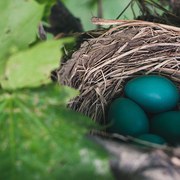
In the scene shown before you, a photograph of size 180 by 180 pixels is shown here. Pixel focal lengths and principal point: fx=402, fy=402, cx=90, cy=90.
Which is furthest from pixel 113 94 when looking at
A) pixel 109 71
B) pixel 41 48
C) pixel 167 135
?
pixel 41 48

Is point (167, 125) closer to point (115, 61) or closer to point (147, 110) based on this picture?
point (147, 110)

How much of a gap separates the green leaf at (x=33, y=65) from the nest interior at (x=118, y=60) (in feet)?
0.97

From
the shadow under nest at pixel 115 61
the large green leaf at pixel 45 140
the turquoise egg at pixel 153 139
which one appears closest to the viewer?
the large green leaf at pixel 45 140

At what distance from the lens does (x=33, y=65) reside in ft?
1.45

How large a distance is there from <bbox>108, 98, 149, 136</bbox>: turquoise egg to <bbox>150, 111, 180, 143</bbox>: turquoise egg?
0.8 inches

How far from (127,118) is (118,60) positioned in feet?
0.52

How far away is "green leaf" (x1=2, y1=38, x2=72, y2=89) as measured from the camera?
0.43 meters

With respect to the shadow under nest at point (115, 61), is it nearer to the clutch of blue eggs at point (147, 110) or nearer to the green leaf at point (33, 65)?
the clutch of blue eggs at point (147, 110)

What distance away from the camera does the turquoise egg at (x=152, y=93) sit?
79 cm

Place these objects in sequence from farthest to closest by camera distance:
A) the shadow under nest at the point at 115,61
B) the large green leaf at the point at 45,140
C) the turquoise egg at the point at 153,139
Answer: the shadow under nest at the point at 115,61
the turquoise egg at the point at 153,139
the large green leaf at the point at 45,140

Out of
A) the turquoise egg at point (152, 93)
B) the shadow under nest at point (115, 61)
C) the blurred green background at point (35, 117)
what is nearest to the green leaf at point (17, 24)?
the blurred green background at point (35, 117)

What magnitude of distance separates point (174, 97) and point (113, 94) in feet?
0.42

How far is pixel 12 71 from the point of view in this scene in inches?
17.9

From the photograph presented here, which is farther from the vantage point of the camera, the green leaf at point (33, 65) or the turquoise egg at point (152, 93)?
the turquoise egg at point (152, 93)
